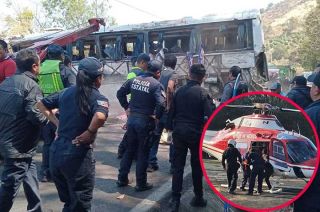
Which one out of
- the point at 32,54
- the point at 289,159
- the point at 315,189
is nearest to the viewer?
the point at 289,159

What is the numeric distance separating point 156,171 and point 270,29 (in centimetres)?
8433

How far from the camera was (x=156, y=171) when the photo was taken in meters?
6.11

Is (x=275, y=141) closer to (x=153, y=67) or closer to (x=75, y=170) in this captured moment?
(x=75, y=170)

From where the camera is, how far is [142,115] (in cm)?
502

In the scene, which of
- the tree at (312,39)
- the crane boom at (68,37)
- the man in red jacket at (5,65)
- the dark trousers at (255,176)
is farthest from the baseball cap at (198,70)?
the tree at (312,39)

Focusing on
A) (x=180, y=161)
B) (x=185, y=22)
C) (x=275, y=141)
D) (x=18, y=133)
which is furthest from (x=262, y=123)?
(x=185, y=22)

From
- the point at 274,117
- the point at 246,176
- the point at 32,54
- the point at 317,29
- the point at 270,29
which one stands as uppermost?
the point at 270,29

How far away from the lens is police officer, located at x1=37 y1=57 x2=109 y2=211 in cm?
317

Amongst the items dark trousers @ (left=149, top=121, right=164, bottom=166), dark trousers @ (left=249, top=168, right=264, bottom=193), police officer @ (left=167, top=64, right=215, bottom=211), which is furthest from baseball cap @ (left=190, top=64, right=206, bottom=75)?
dark trousers @ (left=249, top=168, right=264, bottom=193)

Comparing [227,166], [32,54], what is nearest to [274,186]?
[227,166]

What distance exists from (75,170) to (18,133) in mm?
899

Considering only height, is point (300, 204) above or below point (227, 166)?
below

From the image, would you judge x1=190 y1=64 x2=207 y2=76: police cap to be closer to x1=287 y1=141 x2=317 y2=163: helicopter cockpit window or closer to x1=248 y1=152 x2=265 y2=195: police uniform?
x1=248 y1=152 x2=265 y2=195: police uniform

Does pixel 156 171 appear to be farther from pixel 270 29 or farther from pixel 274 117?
pixel 270 29
